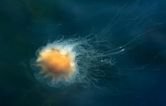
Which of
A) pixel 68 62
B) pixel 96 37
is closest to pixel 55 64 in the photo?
pixel 68 62

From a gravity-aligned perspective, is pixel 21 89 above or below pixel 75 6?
below

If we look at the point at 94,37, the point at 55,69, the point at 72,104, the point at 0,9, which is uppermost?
the point at 0,9

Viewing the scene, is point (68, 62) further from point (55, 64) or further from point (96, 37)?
point (96, 37)

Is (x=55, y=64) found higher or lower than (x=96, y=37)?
lower

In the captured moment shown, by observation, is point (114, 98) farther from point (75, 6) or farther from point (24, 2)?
point (24, 2)

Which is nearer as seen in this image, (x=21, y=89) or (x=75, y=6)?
(x=21, y=89)

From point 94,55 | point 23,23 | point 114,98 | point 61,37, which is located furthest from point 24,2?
point 114,98

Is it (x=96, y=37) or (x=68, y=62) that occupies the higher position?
(x=96, y=37)
